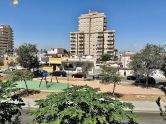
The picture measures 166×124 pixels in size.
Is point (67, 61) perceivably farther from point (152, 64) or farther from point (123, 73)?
point (152, 64)

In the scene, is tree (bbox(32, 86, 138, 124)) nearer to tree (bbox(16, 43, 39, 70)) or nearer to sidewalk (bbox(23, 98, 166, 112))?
sidewalk (bbox(23, 98, 166, 112))

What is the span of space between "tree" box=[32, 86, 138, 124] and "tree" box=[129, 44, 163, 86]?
117 ft

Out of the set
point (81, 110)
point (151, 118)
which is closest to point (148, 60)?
point (151, 118)

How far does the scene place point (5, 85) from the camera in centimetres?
1631

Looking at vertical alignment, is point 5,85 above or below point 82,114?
above

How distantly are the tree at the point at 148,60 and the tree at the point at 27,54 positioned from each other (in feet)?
85.0

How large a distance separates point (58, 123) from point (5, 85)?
3635mm

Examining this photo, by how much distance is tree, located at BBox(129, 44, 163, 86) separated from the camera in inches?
1983

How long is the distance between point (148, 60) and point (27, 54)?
28180mm

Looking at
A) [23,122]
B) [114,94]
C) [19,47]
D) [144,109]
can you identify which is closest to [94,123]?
[23,122]

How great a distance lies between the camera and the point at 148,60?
50.5 meters

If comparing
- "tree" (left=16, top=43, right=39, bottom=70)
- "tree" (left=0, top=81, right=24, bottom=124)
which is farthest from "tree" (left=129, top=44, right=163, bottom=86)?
"tree" (left=0, top=81, right=24, bottom=124)

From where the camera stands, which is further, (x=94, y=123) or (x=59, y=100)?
(x=59, y=100)

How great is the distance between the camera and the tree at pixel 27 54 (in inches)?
2773
